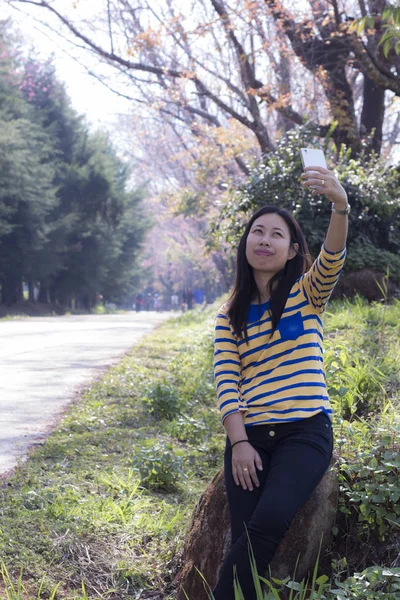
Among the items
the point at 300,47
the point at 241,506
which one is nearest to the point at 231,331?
the point at 241,506

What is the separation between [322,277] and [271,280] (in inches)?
11.9

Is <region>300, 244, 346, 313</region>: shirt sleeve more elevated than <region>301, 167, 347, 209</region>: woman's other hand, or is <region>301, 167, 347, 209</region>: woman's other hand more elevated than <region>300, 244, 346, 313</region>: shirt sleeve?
<region>301, 167, 347, 209</region>: woman's other hand

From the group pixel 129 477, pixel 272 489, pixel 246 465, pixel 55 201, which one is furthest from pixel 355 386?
pixel 55 201

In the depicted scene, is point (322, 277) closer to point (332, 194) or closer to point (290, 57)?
point (332, 194)

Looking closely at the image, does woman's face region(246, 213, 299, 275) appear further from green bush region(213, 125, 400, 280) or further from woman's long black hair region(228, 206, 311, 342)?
green bush region(213, 125, 400, 280)

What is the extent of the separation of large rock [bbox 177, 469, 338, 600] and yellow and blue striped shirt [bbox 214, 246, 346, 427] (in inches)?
14.8

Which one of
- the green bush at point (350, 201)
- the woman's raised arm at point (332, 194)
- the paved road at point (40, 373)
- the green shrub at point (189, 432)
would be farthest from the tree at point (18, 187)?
the woman's raised arm at point (332, 194)

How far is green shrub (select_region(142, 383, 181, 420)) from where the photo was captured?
6.62 meters

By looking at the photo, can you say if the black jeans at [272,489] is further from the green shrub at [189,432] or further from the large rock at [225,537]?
the green shrub at [189,432]

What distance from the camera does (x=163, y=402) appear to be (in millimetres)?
6633

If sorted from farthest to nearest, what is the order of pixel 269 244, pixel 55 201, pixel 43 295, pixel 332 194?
1. pixel 43 295
2. pixel 55 201
3. pixel 269 244
4. pixel 332 194

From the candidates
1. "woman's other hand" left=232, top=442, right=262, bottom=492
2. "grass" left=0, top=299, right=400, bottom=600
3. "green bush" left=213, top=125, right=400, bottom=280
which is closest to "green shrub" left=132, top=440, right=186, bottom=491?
"grass" left=0, top=299, right=400, bottom=600

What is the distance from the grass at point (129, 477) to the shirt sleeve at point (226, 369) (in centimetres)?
67

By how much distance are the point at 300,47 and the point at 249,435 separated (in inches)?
465
